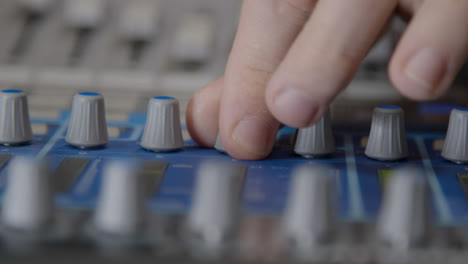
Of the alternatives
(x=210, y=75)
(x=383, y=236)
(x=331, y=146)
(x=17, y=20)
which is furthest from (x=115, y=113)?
(x=383, y=236)

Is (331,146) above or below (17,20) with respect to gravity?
below

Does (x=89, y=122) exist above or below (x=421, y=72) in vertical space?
below

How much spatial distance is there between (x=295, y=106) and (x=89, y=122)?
0.31 metres

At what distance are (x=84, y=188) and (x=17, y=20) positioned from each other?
87 cm

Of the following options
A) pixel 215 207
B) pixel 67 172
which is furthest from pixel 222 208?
pixel 67 172

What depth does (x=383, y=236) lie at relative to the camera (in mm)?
538

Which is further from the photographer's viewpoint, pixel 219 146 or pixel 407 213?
pixel 219 146

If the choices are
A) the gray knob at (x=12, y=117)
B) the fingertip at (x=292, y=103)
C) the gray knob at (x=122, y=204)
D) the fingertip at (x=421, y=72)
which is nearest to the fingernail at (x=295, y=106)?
the fingertip at (x=292, y=103)

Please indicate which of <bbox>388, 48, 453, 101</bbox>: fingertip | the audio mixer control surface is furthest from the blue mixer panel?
<bbox>388, 48, 453, 101</bbox>: fingertip

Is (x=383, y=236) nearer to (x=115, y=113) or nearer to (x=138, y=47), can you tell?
(x=115, y=113)

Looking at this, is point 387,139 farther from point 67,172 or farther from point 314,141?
point 67,172

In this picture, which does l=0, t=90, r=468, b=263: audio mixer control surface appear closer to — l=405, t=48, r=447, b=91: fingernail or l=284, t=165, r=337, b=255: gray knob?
l=284, t=165, r=337, b=255: gray knob

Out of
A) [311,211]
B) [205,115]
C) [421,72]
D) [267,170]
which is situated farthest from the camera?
[205,115]

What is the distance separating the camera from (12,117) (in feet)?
2.73
